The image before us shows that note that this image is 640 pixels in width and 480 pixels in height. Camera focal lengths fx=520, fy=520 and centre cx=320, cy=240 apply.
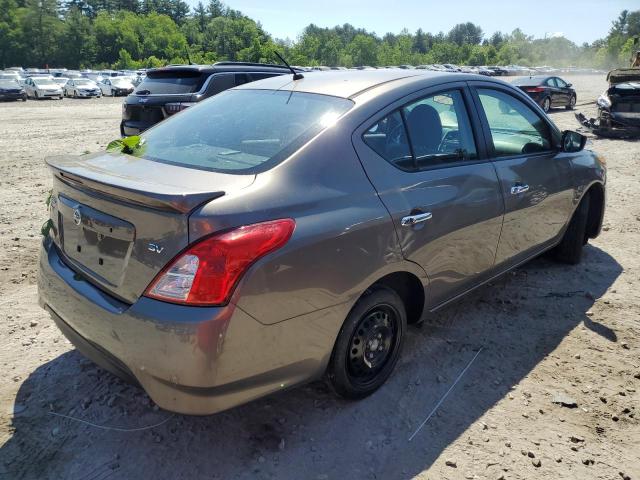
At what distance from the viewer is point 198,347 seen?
2.07m

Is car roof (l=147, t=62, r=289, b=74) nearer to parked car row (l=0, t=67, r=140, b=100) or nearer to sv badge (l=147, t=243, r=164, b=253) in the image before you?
sv badge (l=147, t=243, r=164, b=253)

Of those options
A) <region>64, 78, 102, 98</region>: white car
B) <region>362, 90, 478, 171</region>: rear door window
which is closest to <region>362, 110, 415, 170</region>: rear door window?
<region>362, 90, 478, 171</region>: rear door window

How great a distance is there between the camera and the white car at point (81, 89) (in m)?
34.2

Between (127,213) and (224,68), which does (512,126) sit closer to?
(127,213)

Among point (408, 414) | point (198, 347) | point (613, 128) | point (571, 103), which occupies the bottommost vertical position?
point (408, 414)

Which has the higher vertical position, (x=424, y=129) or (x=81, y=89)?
(x=424, y=129)

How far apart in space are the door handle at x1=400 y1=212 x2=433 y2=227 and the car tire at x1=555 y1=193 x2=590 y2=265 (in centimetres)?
237

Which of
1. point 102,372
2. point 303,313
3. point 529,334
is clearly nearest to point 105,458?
point 102,372

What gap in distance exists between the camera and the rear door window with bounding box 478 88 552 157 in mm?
3605

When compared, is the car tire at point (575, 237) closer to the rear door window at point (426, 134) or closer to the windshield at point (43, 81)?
the rear door window at point (426, 134)

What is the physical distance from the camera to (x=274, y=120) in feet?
9.49

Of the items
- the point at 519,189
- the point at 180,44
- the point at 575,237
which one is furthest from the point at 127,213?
the point at 180,44

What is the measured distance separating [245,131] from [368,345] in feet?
4.50

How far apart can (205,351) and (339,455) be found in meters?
0.94
